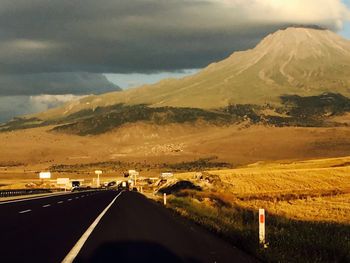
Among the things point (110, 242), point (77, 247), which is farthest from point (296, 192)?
point (77, 247)

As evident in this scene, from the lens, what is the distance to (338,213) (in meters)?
29.2

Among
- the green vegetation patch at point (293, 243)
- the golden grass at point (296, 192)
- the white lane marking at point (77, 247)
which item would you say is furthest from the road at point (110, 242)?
the golden grass at point (296, 192)

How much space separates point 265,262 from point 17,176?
17002cm

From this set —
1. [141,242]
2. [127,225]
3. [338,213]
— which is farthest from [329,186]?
[141,242]

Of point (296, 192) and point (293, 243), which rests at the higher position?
point (293, 243)

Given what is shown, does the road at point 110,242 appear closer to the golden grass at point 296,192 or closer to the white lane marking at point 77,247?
the white lane marking at point 77,247

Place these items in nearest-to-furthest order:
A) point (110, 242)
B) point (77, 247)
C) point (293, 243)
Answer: point (77, 247) < point (293, 243) < point (110, 242)

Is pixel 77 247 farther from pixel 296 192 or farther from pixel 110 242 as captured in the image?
pixel 296 192

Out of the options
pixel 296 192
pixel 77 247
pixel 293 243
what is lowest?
pixel 296 192

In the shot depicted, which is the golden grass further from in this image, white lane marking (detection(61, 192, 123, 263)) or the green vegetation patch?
white lane marking (detection(61, 192, 123, 263))

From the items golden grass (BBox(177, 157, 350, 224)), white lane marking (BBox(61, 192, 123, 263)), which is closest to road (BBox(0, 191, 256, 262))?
white lane marking (BBox(61, 192, 123, 263))

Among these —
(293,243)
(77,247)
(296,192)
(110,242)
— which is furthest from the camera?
(296,192)

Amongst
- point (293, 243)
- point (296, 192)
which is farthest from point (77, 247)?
point (296, 192)

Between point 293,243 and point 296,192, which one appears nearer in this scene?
point 293,243
